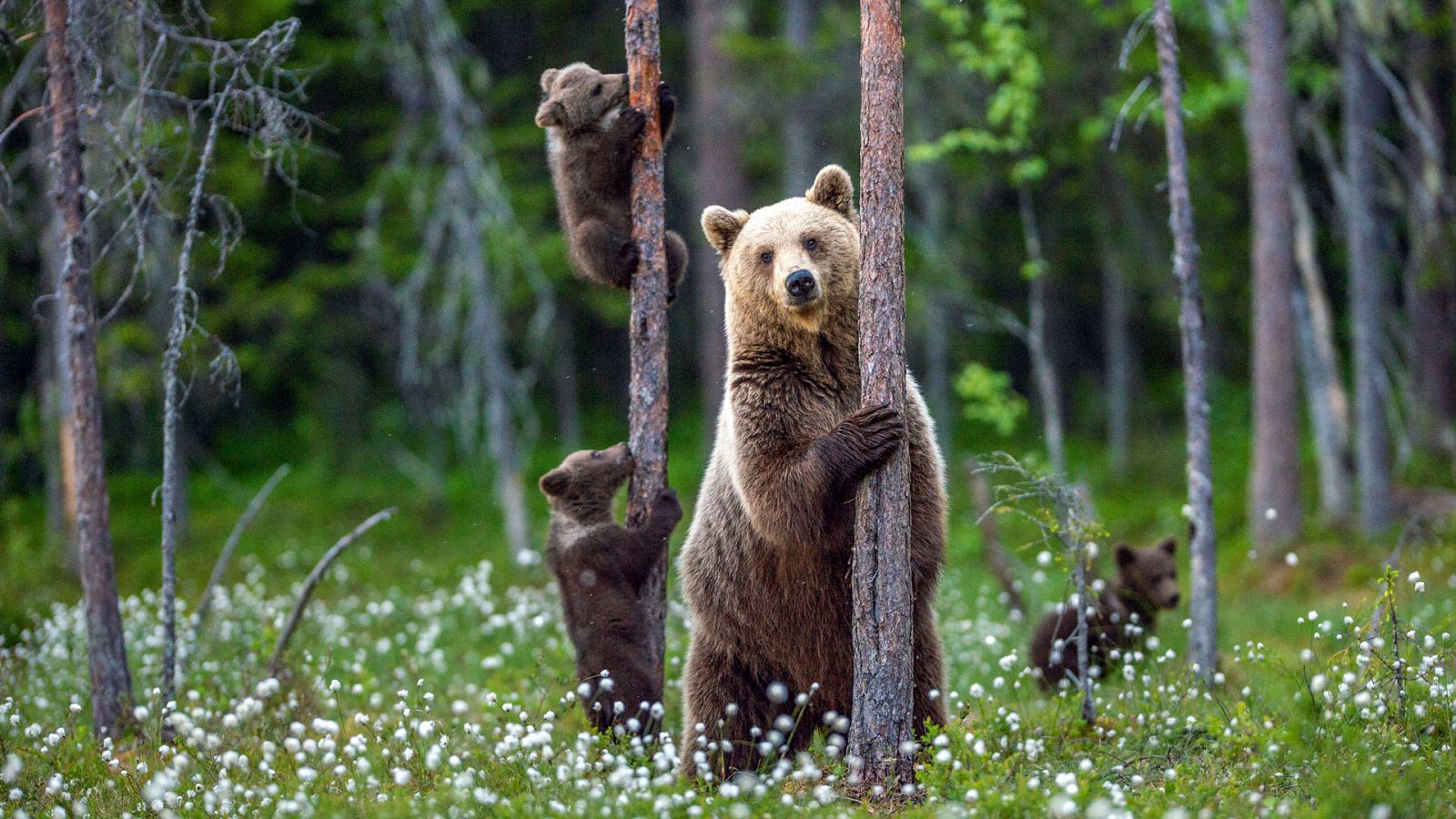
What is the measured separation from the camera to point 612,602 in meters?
6.57

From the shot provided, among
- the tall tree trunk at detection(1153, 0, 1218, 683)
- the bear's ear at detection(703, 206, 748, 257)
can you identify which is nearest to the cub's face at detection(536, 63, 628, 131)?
the bear's ear at detection(703, 206, 748, 257)

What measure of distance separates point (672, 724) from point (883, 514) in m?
2.88

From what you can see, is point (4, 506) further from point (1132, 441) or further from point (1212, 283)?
point (1132, 441)

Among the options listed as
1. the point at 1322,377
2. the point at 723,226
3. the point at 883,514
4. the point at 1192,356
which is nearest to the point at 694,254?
the point at 1322,377

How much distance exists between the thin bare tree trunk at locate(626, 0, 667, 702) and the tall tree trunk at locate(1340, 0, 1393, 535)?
361 inches

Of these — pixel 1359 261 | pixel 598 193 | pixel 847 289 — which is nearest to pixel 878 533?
pixel 847 289

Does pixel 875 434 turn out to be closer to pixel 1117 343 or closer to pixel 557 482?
pixel 557 482

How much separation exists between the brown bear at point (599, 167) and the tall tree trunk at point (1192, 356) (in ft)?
9.46

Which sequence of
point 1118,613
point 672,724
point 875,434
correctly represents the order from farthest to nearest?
point 1118,613
point 672,724
point 875,434

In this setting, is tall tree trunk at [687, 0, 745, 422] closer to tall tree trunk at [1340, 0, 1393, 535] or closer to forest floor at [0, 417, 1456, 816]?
forest floor at [0, 417, 1456, 816]

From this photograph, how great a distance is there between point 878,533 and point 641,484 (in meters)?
1.69

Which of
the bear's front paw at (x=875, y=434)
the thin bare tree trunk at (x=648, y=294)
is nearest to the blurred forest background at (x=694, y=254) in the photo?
the thin bare tree trunk at (x=648, y=294)

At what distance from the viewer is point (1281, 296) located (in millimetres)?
12148

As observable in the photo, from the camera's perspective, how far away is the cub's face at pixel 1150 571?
922 cm
